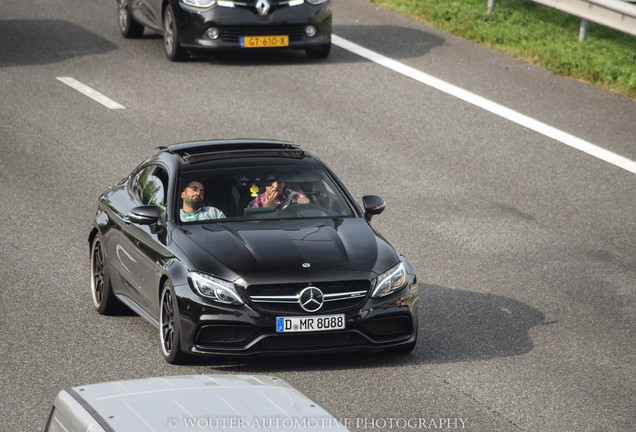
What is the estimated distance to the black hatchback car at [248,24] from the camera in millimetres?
19922

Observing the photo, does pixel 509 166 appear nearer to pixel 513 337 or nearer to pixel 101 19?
pixel 513 337

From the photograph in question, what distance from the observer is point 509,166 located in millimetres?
15656

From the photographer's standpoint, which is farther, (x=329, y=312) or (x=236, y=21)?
(x=236, y=21)

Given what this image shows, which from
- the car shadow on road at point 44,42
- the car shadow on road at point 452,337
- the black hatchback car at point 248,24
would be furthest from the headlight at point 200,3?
the car shadow on road at point 452,337

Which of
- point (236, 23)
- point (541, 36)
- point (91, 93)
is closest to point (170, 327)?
point (91, 93)

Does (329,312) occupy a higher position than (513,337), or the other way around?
(329,312)

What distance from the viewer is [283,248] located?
9406mm

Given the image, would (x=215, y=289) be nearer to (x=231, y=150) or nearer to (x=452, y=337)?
(x=231, y=150)

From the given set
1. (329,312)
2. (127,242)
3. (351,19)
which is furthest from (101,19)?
(329,312)

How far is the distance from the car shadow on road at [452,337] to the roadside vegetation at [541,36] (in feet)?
25.2

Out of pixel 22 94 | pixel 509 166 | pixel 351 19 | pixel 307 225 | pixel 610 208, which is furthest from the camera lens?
pixel 351 19

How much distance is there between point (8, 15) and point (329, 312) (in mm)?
16427

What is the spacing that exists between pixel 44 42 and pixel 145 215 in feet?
42.1

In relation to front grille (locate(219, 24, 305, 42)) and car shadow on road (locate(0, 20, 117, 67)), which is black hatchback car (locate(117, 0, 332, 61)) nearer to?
front grille (locate(219, 24, 305, 42))
